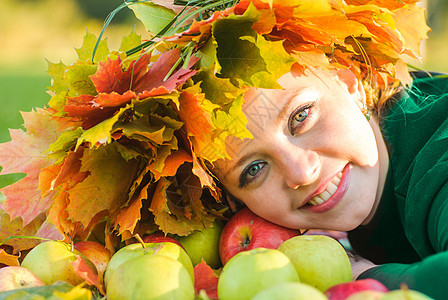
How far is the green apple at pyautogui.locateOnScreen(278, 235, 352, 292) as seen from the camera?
39.3 inches

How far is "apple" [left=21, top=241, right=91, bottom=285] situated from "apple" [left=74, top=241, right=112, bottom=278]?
11 cm

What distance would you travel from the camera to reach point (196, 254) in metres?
1.47

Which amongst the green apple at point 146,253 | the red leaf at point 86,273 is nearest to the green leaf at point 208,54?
the green apple at point 146,253

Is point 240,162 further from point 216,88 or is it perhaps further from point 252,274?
point 252,274

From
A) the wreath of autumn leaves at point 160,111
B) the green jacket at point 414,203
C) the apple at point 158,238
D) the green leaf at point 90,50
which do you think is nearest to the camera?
the green jacket at point 414,203

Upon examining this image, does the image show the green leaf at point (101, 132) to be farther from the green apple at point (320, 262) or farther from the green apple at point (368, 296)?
the green apple at point (368, 296)

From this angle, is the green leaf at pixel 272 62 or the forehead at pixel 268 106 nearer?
the green leaf at pixel 272 62

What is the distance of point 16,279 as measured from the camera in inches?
39.7

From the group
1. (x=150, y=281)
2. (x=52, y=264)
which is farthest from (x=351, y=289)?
(x=52, y=264)

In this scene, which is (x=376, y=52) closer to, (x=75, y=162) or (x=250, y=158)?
(x=250, y=158)

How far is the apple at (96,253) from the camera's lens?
4.19 ft

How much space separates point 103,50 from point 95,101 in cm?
42

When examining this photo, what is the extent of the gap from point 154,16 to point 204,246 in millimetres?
731

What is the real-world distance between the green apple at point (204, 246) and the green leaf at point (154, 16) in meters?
0.65
